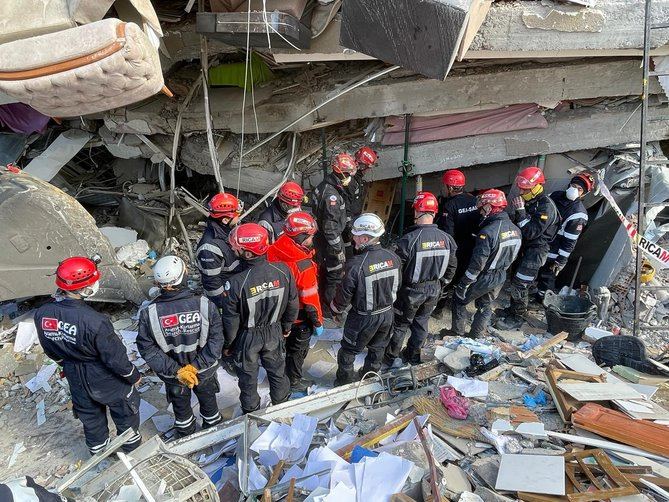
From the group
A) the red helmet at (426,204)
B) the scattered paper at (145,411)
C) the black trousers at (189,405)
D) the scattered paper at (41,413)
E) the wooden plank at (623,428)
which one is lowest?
the scattered paper at (41,413)

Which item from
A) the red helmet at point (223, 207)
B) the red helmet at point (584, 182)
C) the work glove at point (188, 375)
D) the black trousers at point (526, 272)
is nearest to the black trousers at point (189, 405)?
the work glove at point (188, 375)

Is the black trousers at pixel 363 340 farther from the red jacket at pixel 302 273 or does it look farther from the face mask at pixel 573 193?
the face mask at pixel 573 193

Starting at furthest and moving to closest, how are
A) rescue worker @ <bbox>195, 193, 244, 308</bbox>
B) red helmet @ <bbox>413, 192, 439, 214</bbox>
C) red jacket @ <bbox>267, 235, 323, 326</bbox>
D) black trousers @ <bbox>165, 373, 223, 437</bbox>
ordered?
red helmet @ <bbox>413, 192, 439, 214</bbox>
rescue worker @ <bbox>195, 193, 244, 308</bbox>
red jacket @ <bbox>267, 235, 323, 326</bbox>
black trousers @ <bbox>165, 373, 223, 437</bbox>

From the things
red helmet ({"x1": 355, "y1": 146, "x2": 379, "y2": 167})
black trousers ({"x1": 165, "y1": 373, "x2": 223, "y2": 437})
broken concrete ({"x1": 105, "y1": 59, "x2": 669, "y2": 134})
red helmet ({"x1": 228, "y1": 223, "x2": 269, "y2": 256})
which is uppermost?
broken concrete ({"x1": 105, "y1": 59, "x2": 669, "y2": 134})

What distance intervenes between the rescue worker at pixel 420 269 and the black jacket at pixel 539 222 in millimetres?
1370

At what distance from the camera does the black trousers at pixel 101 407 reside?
3.84 metres

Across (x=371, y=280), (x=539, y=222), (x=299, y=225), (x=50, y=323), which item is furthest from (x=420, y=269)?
(x=50, y=323)

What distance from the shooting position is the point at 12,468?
4.25 m

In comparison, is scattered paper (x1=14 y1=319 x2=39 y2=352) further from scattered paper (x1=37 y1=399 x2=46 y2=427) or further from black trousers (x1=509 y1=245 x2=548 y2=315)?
black trousers (x1=509 y1=245 x2=548 y2=315)

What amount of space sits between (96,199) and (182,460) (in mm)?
6614

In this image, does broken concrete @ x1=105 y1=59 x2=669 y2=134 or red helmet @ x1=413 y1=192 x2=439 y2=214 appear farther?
broken concrete @ x1=105 y1=59 x2=669 y2=134

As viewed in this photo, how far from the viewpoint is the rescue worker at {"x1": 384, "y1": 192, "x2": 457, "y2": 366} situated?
489cm

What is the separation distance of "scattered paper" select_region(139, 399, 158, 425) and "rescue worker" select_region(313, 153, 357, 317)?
99.1 inches

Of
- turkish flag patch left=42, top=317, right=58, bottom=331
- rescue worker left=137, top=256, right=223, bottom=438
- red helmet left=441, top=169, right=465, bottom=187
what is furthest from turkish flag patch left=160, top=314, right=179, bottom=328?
red helmet left=441, top=169, right=465, bottom=187
